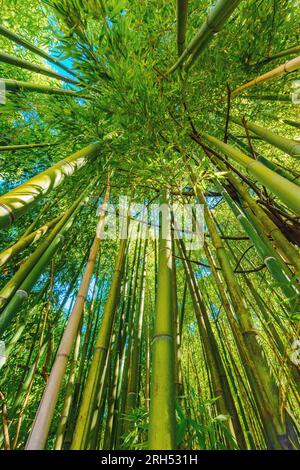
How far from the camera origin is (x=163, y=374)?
0.82 metres

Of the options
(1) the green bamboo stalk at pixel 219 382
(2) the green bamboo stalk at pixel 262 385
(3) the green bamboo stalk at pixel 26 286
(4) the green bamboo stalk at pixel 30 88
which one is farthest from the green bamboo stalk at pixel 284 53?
(3) the green bamboo stalk at pixel 26 286

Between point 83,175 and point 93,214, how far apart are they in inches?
24.8

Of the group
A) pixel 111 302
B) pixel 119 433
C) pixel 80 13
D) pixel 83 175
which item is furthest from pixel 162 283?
pixel 80 13

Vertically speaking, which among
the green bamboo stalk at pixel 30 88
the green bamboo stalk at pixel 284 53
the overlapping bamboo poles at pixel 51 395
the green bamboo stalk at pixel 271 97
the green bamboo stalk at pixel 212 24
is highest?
the green bamboo stalk at pixel 271 97

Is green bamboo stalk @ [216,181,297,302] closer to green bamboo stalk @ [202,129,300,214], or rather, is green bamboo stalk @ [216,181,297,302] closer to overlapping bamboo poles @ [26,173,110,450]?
green bamboo stalk @ [202,129,300,214]

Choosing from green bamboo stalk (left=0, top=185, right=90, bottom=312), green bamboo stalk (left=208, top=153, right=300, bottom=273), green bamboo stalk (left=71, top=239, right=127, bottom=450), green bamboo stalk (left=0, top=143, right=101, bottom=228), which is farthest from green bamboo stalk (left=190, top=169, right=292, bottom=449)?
green bamboo stalk (left=0, top=185, right=90, bottom=312)

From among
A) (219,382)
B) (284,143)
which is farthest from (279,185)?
(219,382)

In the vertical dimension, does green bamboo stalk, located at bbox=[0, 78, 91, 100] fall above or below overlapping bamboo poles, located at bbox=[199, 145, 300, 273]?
above

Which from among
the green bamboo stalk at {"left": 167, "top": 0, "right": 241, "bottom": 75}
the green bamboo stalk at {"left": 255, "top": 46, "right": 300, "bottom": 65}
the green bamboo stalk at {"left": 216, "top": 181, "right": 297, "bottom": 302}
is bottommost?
the green bamboo stalk at {"left": 216, "top": 181, "right": 297, "bottom": 302}

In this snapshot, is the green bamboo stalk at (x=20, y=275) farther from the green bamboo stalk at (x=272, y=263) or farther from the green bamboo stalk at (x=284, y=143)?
the green bamboo stalk at (x=284, y=143)

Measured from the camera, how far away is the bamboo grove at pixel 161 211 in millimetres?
999

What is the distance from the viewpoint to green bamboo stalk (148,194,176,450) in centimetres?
69

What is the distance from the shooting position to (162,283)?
117 centimetres
